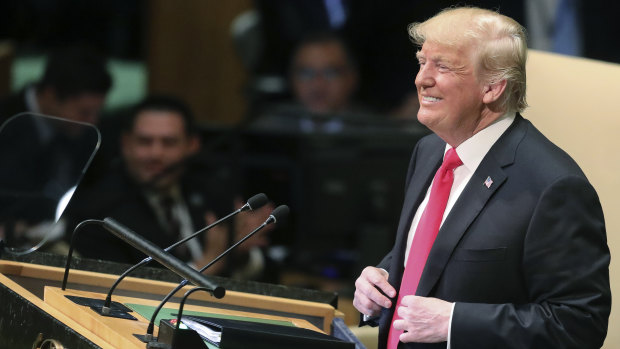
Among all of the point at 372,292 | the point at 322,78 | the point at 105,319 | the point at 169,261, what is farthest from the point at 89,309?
the point at 322,78

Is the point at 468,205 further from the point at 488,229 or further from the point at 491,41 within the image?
the point at 491,41

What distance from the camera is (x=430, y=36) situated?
8.55 ft

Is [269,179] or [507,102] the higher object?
[507,102]

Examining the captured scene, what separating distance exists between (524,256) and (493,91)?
390 millimetres

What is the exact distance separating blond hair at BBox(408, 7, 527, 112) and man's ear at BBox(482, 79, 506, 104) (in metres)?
0.01

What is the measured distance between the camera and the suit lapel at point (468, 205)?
2533mm

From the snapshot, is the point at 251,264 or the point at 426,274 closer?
the point at 426,274

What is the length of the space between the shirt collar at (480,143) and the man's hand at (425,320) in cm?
36

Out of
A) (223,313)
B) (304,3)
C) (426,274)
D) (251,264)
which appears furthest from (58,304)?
(304,3)

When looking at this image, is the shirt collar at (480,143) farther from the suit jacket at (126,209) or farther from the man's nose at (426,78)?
the suit jacket at (126,209)

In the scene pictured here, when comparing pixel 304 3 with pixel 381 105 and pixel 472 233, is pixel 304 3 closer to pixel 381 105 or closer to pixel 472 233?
A: pixel 381 105

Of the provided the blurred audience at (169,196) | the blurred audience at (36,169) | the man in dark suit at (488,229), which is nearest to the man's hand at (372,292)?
the man in dark suit at (488,229)

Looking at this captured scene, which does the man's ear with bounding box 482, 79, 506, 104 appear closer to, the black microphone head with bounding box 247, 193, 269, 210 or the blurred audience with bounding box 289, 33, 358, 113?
the black microphone head with bounding box 247, 193, 269, 210

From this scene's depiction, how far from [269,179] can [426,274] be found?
10.7 feet
